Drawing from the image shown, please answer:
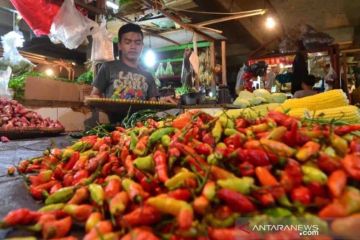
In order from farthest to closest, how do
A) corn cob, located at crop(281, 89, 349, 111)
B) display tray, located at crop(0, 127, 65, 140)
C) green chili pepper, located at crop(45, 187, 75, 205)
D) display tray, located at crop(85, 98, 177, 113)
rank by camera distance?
display tray, located at crop(0, 127, 65, 140) < display tray, located at crop(85, 98, 177, 113) < corn cob, located at crop(281, 89, 349, 111) < green chili pepper, located at crop(45, 187, 75, 205)

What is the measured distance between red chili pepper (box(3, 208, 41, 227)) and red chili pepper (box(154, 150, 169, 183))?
470 millimetres

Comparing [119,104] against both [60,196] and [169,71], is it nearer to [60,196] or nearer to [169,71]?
[60,196]

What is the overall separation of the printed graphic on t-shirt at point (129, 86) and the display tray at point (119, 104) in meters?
0.60

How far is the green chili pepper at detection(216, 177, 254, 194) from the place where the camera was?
979 mm

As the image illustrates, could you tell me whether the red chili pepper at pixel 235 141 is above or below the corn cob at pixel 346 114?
below

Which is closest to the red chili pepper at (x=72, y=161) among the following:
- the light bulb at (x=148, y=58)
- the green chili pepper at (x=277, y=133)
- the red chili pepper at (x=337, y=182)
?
Answer: the green chili pepper at (x=277, y=133)

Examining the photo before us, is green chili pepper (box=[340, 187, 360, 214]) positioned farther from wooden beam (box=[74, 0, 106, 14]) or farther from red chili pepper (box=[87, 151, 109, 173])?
wooden beam (box=[74, 0, 106, 14])

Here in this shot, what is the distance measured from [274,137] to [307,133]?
6.1 inches

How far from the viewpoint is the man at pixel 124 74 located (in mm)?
4008

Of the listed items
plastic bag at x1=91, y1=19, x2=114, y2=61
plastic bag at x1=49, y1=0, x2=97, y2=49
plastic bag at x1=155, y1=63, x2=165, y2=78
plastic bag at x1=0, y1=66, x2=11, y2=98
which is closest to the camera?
plastic bag at x1=49, y1=0, x2=97, y2=49

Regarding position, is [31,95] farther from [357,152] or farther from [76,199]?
[357,152]

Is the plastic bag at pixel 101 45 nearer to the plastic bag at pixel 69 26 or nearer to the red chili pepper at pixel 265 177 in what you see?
the plastic bag at pixel 69 26

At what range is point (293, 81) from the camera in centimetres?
746

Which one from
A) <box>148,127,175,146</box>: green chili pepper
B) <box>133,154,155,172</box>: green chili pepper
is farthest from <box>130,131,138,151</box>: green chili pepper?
<box>133,154,155,172</box>: green chili pepper
